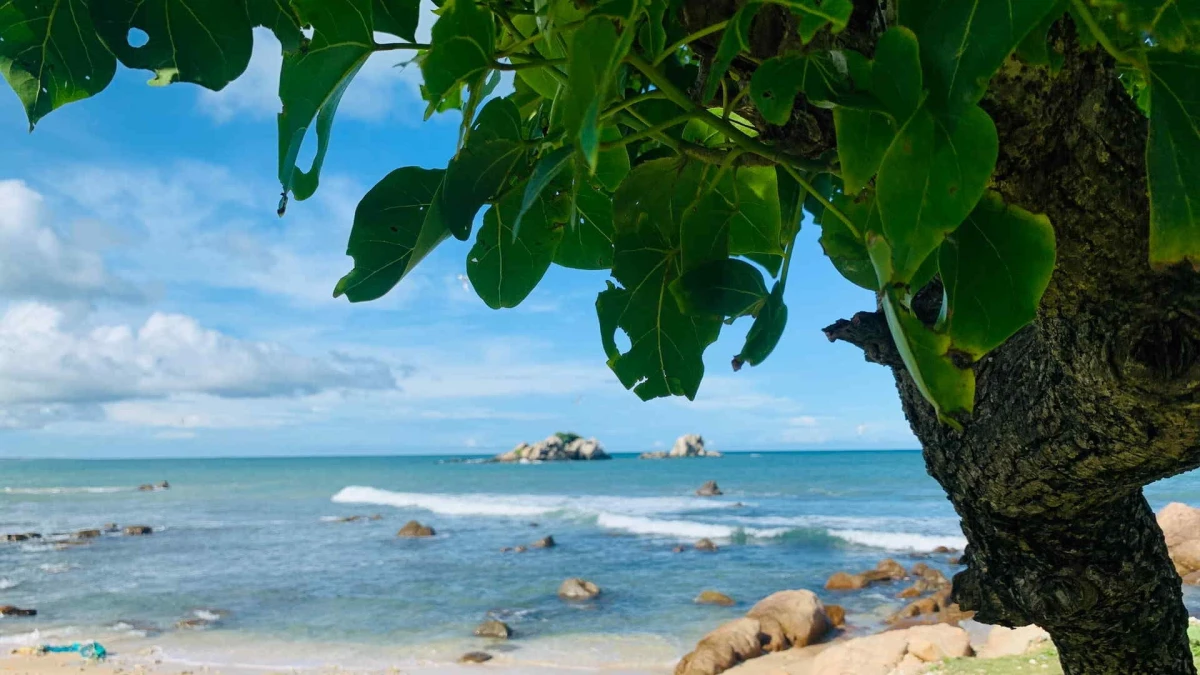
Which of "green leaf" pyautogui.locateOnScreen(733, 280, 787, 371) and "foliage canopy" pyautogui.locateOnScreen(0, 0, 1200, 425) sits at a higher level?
"foliage canopy" pyautogui.locateOnScreen(0, 0, 1200, 425)

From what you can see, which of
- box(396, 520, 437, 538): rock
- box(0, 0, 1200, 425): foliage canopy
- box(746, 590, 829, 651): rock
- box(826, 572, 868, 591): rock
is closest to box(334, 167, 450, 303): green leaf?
box(0, 0, 1200, 425): foliage canopy

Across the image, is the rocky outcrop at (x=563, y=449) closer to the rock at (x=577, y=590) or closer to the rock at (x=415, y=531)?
the rock at (x=415, y=531)

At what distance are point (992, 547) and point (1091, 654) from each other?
38 cm

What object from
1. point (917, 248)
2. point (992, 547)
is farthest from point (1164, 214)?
point (992, 547)

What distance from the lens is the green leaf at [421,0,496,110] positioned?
19.6 inches

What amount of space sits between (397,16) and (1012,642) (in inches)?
305

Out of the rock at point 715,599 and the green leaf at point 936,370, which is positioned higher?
the green leaf at point 936,370

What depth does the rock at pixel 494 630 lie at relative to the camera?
9.74 m

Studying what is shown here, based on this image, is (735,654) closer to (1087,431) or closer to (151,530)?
(1087,431)

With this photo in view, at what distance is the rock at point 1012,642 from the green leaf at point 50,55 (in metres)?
7.30

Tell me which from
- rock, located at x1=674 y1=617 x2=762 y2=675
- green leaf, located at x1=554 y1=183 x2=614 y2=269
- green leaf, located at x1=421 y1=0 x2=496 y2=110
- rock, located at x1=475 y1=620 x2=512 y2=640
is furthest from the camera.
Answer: rock, located at x1=475 y1=620 x2=512 y2=640

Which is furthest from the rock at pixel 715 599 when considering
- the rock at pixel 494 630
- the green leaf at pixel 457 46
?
the green leaf at pixel 457 46

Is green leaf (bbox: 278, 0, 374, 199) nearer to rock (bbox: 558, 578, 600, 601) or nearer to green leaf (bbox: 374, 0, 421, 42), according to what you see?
green leaf (bbox: 374, 0, 421, 42)

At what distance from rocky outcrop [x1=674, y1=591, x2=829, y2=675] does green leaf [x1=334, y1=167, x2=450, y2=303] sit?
8.16 metres
